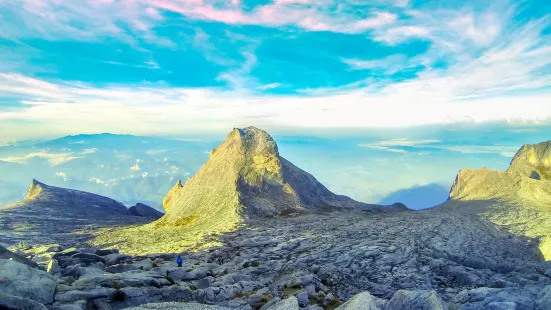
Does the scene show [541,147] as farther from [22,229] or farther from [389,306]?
A: [22,229]

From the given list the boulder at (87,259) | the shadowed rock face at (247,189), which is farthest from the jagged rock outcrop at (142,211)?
the boulder at (87,259)

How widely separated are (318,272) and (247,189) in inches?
1583

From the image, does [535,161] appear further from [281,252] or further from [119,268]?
[119,268]

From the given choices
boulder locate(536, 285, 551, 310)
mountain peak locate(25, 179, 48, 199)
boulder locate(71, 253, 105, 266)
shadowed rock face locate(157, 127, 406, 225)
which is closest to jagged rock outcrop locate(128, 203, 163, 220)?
shadowed rock face locate(157, 127, 406, 225)

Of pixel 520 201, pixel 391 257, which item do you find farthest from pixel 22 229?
pixel 520 201

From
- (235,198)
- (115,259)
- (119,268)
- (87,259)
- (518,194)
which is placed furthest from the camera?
(518,194)

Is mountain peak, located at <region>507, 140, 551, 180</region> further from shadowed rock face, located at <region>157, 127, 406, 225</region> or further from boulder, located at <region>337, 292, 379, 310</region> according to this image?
boulder, located at <region>337, 292, 379, 310</region>

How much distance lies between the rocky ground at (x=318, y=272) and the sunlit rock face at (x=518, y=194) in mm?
7463

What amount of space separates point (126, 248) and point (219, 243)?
44.2 feet

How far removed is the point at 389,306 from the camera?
18859 mm

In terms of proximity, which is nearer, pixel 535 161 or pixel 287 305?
pixel 287 305

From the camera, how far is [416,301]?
18000 mm

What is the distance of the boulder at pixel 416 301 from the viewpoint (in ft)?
56.6

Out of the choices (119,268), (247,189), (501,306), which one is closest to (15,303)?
(119,268)
